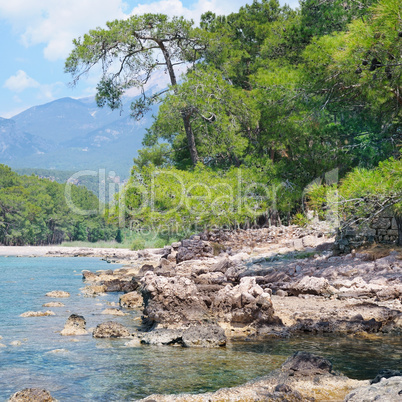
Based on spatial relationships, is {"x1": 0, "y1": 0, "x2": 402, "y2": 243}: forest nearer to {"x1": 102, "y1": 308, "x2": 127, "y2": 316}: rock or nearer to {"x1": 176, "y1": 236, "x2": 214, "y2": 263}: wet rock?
{"x1": 176, "y1": 236, "x2": 214, "y2": 263}: wet rock

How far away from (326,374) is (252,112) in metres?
20.1

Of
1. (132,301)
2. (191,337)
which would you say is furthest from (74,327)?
(132,301)

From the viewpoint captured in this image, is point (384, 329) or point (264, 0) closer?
point (384, 329)

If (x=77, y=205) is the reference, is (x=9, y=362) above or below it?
below

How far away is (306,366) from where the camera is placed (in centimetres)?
675

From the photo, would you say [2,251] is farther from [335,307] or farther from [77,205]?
[335,307]

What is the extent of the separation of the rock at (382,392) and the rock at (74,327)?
269 inches

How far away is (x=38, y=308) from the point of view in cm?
1511

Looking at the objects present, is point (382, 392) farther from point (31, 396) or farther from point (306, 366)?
point (31, 396)

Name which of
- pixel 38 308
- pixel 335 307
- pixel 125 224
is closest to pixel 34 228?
pixel 125 224

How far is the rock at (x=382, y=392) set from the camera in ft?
16.0

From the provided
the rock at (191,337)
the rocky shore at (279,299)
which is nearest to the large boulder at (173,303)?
the rocky shore at (279,299)

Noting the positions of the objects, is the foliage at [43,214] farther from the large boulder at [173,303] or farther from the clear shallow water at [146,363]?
the clear shallow water at [146,363]

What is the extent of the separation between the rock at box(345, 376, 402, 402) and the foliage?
267 ft
